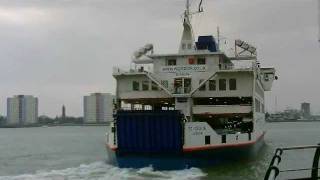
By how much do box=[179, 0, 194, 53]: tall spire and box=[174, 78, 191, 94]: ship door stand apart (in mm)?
2537

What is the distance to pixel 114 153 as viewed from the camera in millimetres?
27750

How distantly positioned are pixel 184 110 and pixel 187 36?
5783 mm

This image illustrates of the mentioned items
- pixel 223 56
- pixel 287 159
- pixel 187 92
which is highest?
pixel 223 56

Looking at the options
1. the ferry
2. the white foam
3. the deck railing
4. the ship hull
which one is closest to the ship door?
the ferry

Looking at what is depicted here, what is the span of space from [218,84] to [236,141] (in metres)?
3.55

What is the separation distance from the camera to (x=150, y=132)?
2700 cm

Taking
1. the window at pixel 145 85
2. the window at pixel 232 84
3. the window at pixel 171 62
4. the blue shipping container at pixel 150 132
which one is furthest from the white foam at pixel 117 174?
the window at pixel 171 62

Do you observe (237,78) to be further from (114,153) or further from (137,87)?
(114,153)

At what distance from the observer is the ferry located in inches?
1057

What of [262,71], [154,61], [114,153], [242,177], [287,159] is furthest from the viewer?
[262,71]

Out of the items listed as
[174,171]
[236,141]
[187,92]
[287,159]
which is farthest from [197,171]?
[287,159]

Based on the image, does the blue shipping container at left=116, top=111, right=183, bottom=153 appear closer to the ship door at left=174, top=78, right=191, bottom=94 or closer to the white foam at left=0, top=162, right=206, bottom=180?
the white foam at left=0, top=162, right=206, bottom=180

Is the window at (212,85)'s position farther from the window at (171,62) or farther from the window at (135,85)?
the window at (135,85)

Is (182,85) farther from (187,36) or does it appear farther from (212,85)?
(187,36)
